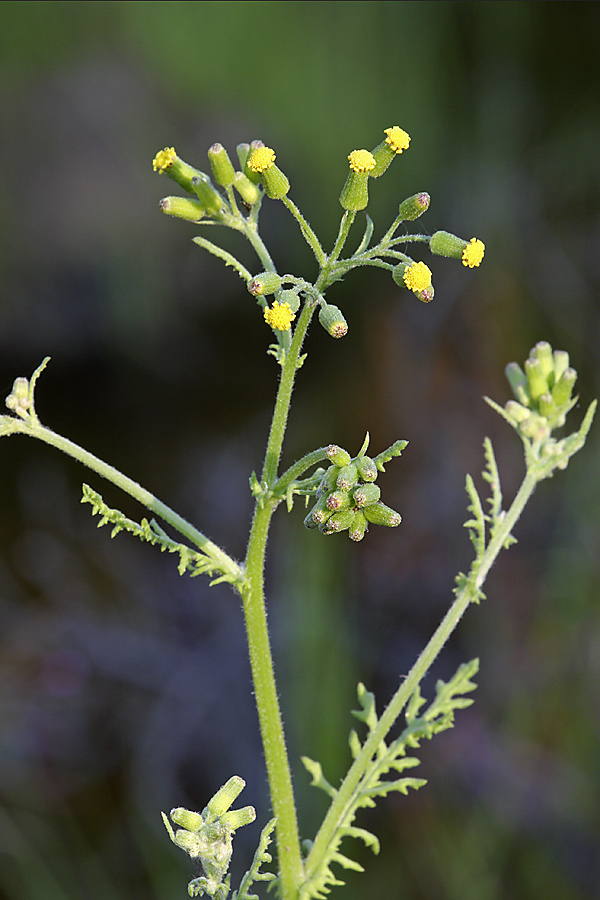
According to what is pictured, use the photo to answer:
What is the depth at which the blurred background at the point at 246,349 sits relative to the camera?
4.37 m

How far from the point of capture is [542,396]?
2.09m

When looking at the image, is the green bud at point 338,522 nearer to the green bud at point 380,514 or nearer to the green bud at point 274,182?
the green bud at point 380,514

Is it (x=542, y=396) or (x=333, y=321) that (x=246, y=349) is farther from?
(x=333, y=321)

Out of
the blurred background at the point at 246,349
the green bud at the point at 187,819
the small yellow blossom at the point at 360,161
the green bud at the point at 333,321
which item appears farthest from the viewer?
the blurred background at the point at 246,349

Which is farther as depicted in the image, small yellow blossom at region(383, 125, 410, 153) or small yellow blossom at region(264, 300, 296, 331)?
small yellow blossom at region(383, 125, 410, 153)

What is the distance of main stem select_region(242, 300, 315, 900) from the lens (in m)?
1.82

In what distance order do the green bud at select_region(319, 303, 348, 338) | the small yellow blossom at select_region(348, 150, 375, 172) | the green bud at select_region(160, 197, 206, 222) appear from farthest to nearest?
the green bud at select_region(160, 197, 206, 222) → the small yellow blossom at select_region(348, 150, 375, 172) → the green bud at select_region(319, 303, 348, 338)

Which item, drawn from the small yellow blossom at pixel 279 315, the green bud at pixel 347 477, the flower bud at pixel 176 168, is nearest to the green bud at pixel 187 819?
the green bud at pixel 347 477

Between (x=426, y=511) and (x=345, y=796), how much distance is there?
3.13 m

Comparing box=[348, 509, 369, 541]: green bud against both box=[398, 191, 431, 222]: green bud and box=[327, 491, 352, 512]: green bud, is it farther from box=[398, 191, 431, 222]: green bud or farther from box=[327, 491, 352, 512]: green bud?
box=[398, 191, 431, 222]: green bud

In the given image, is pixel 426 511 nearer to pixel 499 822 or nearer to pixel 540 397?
pixel 499 822

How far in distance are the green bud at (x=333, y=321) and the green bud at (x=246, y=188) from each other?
43cm

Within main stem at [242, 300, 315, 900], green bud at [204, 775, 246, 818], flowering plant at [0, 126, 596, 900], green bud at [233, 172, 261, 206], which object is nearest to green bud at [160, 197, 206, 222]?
flowering plant at [0, 126, 596, 900]

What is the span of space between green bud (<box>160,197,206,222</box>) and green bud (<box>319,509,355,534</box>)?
847mm
